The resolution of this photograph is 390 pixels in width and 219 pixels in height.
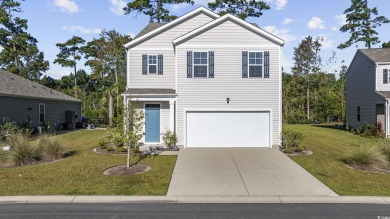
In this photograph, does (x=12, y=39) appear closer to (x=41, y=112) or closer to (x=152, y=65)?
(x=41, y=112)

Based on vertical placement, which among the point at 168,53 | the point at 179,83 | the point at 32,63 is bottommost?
the point at 179,83

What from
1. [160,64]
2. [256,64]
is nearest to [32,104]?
[160,64]

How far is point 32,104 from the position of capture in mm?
23125

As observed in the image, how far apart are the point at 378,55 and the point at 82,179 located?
2619cm

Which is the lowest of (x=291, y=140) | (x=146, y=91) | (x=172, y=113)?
(x=291, y=140)

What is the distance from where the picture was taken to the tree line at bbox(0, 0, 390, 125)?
117ft

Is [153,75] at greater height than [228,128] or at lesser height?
greater

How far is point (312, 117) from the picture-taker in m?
42.9

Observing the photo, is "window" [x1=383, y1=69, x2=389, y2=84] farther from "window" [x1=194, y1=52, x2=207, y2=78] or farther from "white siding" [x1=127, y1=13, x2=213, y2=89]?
"white siding" [x1=127, y1=13, x2=213, y2=89]

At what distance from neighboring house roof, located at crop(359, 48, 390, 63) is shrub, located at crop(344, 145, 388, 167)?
48.5ft
